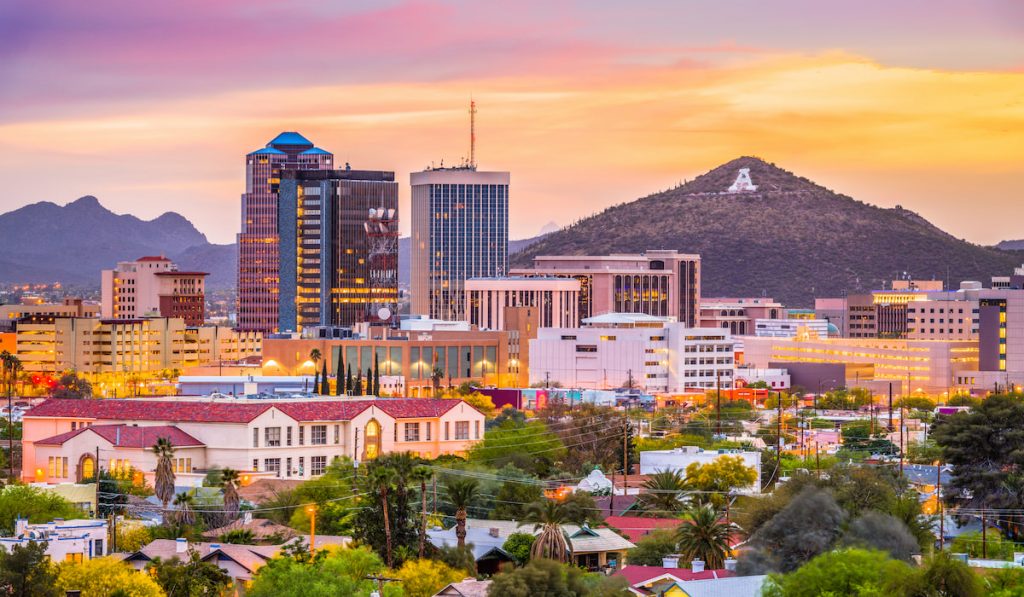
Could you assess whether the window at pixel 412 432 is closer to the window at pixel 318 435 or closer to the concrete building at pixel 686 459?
the window at pixel 318 435

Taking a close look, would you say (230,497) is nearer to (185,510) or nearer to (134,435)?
(185,510)

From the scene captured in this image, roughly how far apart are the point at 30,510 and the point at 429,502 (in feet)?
58.0

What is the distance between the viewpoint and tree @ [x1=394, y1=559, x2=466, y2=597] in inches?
2606

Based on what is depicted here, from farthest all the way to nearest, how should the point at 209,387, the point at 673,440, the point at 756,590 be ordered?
1. the point at 209,387
2. the point at 673,440
3. the point at 756,590

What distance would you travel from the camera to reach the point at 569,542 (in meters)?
75.4

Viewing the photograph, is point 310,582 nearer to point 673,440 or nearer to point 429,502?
point 429,502

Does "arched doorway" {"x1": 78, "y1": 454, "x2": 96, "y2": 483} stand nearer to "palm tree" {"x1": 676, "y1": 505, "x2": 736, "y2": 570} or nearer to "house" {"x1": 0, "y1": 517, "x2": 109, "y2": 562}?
"house" {"x1": 0, "y1": 517, "x2": 109, "y2": 562}

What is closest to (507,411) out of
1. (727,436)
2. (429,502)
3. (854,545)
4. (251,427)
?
(727,436)

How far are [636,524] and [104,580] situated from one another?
29.5 metres

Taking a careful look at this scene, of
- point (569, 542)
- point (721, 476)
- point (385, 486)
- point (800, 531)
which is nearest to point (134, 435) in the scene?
point (721, 476)

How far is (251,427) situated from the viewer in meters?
107

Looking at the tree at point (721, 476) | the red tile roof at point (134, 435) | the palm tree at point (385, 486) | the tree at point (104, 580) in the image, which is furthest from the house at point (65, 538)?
the tree at point (721, 476)

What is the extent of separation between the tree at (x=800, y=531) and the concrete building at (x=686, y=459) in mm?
27151

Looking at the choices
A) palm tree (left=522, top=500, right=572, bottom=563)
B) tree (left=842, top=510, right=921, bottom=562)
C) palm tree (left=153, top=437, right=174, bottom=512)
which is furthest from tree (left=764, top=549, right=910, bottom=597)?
palm tree (left=153, top=437, right=174, bottom=512)
